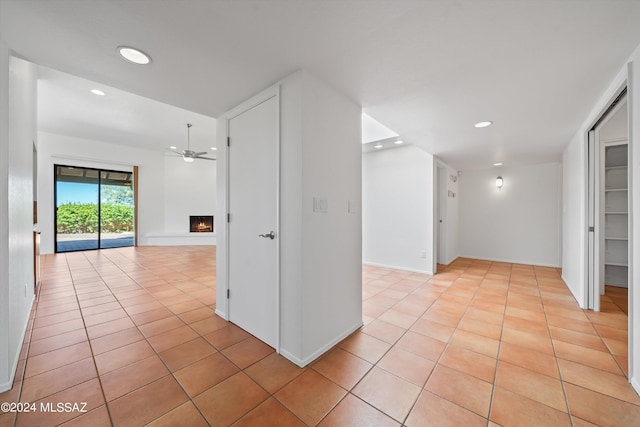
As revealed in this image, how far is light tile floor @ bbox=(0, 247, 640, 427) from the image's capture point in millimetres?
1412

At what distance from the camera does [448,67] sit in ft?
6.08

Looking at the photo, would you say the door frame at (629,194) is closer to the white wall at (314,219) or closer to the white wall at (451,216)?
the white wall at (314,219)

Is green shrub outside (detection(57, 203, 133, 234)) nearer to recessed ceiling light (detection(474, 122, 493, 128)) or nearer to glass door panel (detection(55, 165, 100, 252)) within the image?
glass door panel (detection(55, 165, 100, 252))

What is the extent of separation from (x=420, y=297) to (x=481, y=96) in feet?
8.32

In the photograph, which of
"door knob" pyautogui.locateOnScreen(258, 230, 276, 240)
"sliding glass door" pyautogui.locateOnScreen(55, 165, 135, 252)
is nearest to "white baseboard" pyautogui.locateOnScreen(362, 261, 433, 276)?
"door knob" pyautogui.locateOnScreen(258, 230, 276, 240)

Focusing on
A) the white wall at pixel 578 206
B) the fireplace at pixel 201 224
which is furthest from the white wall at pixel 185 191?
the white wall at pixel 578 206

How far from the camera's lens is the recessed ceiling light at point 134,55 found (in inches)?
64.2

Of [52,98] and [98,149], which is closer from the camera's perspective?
[52,98]

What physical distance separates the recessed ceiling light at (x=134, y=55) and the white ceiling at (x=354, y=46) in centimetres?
6

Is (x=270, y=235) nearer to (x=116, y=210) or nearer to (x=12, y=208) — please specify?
(x=12, y=208)

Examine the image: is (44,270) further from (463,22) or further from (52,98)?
(463,22)

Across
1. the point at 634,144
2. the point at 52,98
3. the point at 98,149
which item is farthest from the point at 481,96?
the point at 98,149

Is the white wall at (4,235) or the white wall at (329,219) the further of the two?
the white wall at (329,219)

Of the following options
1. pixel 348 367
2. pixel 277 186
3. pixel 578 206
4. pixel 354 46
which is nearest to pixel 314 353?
pixel 348 367
